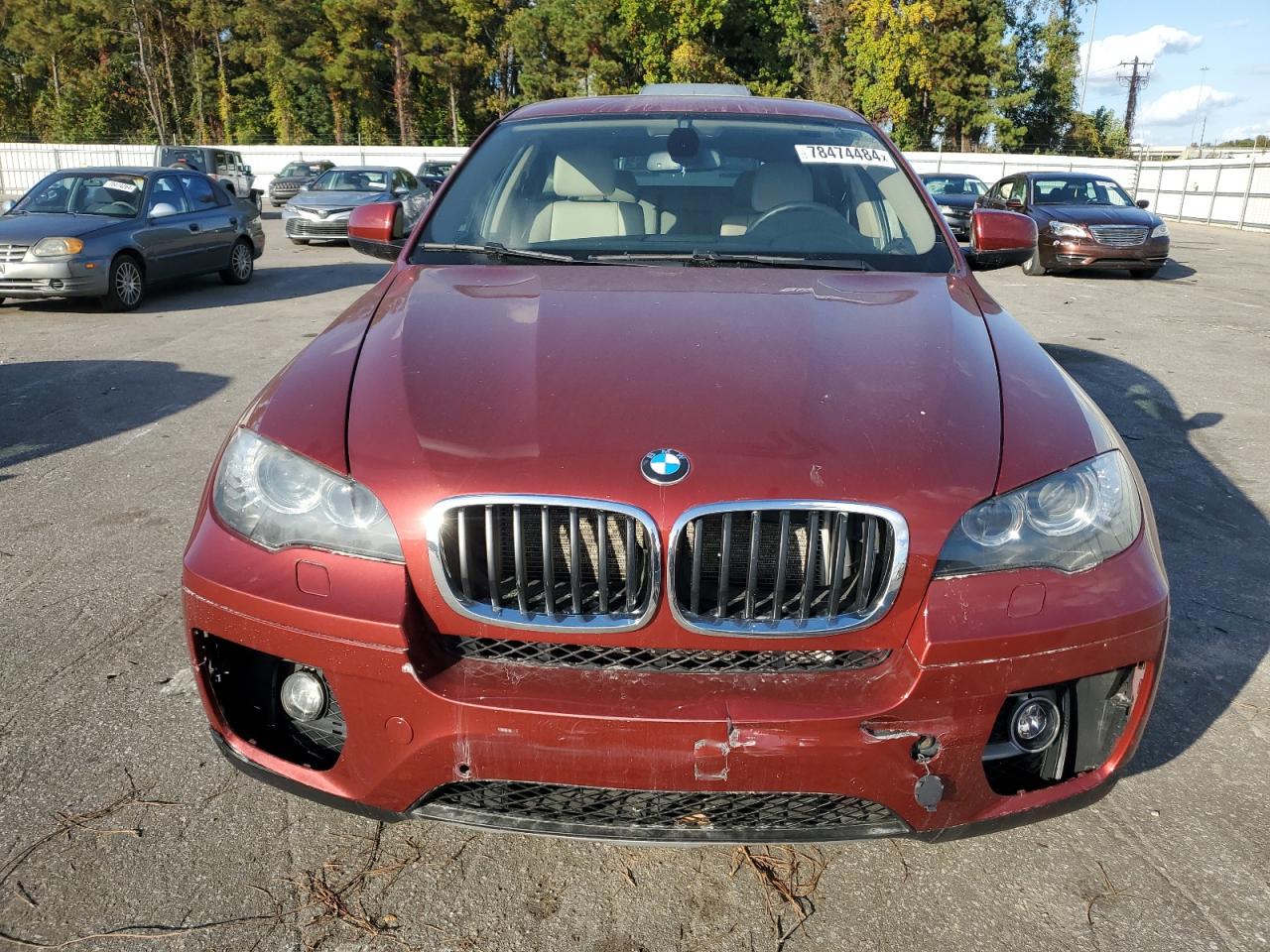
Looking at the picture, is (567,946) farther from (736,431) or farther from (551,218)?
(551,218)

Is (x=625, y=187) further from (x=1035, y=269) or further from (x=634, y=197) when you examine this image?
(x=1035, y=269)

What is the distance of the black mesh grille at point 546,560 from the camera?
6.04 ft

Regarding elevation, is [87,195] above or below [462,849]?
above

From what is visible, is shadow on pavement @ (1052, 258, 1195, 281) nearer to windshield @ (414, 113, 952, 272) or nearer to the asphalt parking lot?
the asphalt parking lot

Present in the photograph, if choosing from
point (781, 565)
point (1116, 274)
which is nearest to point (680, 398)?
point (781, 565)

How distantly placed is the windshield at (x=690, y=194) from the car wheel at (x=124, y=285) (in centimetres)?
808

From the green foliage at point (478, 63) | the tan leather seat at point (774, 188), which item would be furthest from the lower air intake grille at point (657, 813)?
the green foliage at point (478, 63)

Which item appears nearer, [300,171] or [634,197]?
[634,197]

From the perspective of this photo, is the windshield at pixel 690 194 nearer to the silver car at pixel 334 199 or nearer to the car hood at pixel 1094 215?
the car hood at pixel 1094 215

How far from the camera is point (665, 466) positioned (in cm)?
186

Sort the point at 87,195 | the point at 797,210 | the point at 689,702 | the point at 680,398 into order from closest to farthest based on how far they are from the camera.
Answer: the point at 689,702, the point at 680,398, the point at 797,210, the point at 87,195

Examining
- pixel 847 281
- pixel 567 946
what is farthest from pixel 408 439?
pixel 847 281

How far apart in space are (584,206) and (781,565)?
190 cm

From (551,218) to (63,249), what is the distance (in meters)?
8.65
